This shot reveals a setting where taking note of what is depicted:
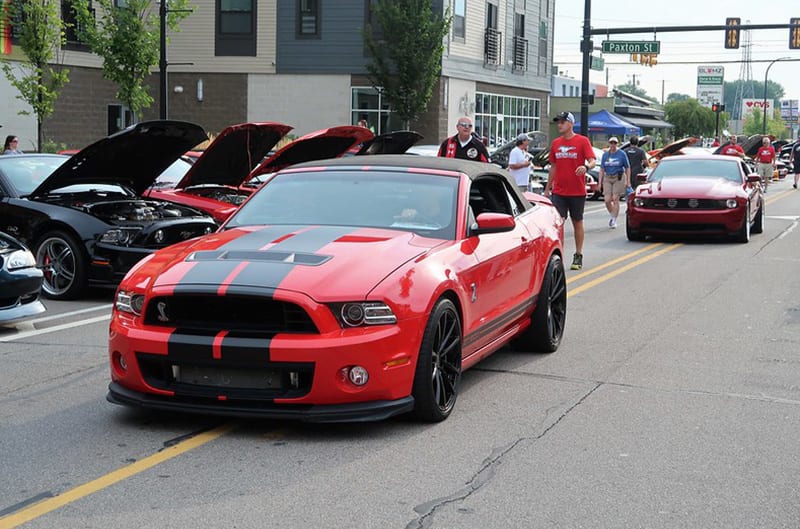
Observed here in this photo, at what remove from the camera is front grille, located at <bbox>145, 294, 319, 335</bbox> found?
557cm

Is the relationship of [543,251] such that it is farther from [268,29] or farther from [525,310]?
[268,29]

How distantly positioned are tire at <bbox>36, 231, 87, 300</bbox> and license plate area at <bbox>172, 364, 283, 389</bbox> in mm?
5421

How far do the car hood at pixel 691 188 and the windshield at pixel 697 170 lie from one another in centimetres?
38

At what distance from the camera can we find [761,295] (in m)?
11.7

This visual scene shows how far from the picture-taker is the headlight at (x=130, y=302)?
231 inches

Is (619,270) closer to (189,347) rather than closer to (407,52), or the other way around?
(189,347)

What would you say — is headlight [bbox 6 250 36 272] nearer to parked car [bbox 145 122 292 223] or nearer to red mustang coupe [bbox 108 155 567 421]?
red mustang coupe [bbox 108 155 567 421]

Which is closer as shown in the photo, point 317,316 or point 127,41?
point 317,316

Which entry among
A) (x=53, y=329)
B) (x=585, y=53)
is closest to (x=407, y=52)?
(x=585, y=53)

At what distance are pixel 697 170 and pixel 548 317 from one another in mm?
11573

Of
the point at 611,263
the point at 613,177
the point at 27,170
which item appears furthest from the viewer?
the point at 613,177

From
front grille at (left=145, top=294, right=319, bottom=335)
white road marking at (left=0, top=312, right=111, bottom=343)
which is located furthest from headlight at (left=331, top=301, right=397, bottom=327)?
white road marking at (left=0, top=312, right=111, bottom=343)

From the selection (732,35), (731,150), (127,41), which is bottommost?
(731,150)

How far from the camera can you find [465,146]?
46.5 feet
